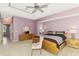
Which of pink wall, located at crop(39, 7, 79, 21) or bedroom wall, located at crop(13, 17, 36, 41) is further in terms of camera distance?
bedroom wall, located at crop(13, 17, 36, 41)

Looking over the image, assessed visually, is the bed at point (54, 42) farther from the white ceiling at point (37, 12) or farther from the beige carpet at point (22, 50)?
the white ceiling at point (37, 12)

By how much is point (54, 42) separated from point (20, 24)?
0.87 metres

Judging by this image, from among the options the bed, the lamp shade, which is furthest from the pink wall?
the lamp shade

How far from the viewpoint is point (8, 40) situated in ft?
8.06

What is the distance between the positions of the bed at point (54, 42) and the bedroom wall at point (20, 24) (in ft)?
1.20

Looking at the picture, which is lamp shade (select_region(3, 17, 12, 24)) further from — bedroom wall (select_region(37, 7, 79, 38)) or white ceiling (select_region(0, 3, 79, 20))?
bedroom wall (select_region(37, 7, 79, 38))

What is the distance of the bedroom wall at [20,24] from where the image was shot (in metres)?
2.48

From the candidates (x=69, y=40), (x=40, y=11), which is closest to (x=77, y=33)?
(x=69, y=40)

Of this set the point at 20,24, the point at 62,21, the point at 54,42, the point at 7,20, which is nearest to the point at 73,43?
the point at 54,42

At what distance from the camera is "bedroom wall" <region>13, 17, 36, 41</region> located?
248 centimetres

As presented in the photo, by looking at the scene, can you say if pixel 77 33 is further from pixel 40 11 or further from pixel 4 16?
pixel 4 16

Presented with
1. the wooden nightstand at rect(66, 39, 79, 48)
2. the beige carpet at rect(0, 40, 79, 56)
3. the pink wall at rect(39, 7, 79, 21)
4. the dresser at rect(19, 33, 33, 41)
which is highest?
the pink wall at rect(39, 7, 79, 21)

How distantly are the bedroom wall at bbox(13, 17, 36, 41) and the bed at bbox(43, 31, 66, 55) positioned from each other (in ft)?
1.20

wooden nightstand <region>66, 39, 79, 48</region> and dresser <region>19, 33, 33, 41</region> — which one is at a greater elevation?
dresser <region>19, 33, 33, 41</region>
